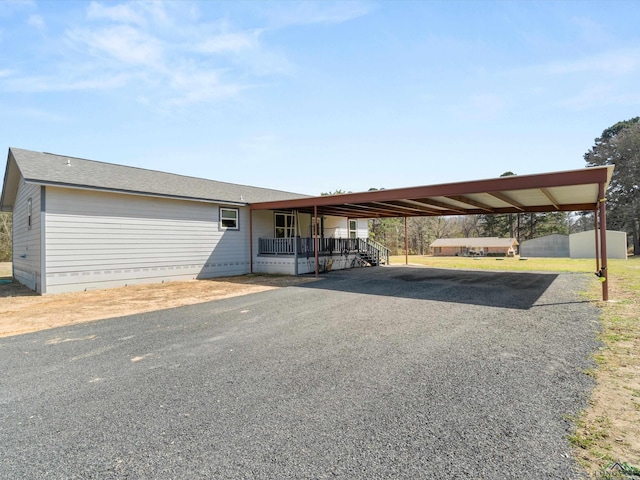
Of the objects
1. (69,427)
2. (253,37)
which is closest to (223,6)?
(253,37)

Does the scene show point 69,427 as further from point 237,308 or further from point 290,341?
point 237,308

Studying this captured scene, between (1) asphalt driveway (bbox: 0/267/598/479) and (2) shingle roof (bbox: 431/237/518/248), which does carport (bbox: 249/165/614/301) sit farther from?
(2) shingle roof (bbox: 431/237/518/248)

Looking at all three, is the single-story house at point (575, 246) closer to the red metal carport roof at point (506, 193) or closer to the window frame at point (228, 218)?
the red metal carport roof at point (506, 193)

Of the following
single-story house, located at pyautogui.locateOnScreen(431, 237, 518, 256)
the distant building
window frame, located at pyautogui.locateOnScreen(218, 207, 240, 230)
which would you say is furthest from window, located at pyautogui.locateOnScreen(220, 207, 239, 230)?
single-story house, located at pyautogui.locateOnScreen(431, 237, 518, 256)

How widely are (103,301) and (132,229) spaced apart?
3538 mm

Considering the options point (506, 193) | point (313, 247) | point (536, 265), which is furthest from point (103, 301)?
point (536, 265)

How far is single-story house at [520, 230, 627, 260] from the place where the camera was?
2836cm

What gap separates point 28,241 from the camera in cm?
1154

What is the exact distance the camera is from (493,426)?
8.48 feet

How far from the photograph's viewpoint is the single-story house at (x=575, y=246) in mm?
28359

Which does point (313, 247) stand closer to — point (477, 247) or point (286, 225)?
point (286, 225)

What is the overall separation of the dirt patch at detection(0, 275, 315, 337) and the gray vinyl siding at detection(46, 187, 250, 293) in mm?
615

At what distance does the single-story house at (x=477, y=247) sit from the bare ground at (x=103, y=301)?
39.8 metres

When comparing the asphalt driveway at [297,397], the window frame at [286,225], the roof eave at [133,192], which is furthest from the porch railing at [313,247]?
the asphalt driveway at [297,397]
